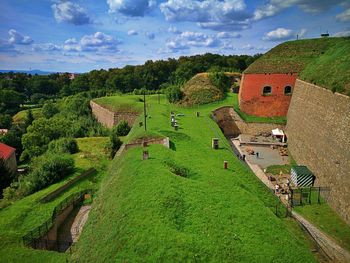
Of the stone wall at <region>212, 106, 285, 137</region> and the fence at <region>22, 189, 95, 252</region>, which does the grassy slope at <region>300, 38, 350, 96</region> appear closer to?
the stone wall at <region>212, 106, 285, 137</region>

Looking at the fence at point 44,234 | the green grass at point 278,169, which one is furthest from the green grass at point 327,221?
the fence at point 44,234

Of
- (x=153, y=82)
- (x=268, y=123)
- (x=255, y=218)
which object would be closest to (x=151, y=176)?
(x=255, y=218)

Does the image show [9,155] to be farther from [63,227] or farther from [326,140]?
[326,140]

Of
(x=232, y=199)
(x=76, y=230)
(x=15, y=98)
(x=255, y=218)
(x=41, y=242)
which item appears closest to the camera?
(x=255, y=218)

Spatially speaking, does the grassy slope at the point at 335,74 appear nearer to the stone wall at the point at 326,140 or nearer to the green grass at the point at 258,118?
the stone wall at the point at 326,140

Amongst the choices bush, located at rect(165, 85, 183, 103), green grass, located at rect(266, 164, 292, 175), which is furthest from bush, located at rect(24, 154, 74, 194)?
bush, located at rect(165, 85, 183, 103)

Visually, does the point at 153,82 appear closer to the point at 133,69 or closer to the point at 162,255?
the point at 133,69
